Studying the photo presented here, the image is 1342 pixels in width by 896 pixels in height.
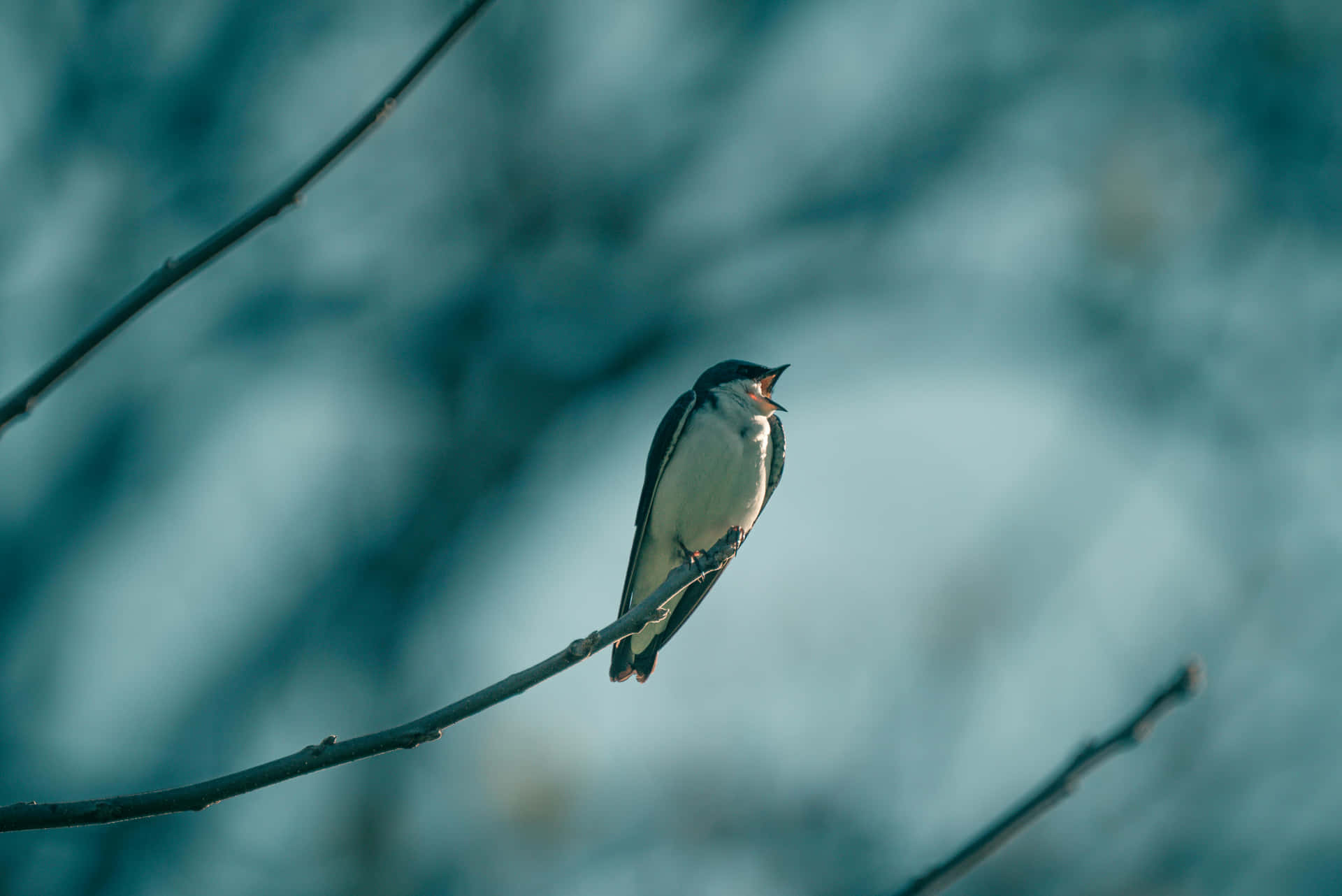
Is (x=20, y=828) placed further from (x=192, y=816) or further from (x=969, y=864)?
(x=192, y=816)

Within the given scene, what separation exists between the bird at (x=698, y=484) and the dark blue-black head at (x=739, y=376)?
0.04 feet

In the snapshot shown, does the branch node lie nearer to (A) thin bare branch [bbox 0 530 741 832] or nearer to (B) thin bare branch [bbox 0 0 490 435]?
(A) thin bare branch [bbox 0 530 741 832]

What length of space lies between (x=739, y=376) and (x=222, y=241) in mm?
4343

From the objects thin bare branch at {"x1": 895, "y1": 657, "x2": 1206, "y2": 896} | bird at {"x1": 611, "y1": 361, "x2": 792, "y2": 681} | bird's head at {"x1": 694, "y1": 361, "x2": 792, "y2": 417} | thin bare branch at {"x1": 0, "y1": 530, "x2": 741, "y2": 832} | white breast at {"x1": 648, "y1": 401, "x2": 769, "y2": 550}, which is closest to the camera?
thin bare branch at {"x1": 895, "y1": 657, "x2": 1206, "y2": 896}

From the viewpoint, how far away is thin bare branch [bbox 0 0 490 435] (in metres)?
1.54

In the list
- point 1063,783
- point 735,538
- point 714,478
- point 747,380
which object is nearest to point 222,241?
point 1063,783

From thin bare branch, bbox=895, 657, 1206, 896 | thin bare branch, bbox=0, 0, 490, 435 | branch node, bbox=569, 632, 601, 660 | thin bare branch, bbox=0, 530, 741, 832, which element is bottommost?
thin bare branch, bbox=895, 657, 1206, 896

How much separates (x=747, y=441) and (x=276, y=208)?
12.1 ft

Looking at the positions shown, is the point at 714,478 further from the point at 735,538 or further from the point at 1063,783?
the point at 1063,783

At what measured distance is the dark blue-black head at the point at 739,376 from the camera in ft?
18.6

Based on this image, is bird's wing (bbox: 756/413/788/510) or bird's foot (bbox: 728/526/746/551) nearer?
bird's foot (bbox: 728/526/746/551)

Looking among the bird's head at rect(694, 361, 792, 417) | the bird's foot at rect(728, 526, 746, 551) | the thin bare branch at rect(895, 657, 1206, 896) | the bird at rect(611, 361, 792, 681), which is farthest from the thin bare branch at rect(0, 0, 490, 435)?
the bird's head at rect(694, 361, 792, 417)

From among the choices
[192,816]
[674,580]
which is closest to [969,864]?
[674,580]

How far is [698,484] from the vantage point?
5176 mm
